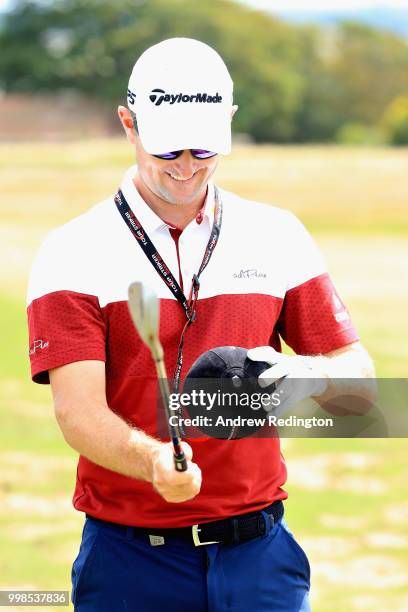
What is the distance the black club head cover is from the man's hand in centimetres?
31

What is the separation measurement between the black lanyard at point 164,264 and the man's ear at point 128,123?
20 cm

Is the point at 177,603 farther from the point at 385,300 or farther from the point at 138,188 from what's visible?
the point at 385,300

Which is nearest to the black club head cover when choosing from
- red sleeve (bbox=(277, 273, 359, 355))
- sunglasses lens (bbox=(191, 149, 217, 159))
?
red sleeve (bbox=(277, 273, 359, 355))

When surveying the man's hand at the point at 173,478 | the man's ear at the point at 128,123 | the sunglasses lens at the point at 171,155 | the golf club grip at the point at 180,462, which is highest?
the man's ear at the point at 128,123

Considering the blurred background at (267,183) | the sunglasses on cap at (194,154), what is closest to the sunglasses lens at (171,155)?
the sunglasses on cap at (194,154)

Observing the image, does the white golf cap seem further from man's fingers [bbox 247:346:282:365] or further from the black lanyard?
man's fingers [bbox 247:346:282:365]

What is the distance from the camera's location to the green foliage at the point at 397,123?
229 ft

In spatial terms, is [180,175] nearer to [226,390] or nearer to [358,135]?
[226,390]

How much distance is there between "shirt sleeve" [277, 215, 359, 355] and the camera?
398 cm

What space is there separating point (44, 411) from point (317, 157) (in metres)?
45.8

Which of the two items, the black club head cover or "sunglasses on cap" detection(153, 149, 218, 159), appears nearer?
the black club head cover

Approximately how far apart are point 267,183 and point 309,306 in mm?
43168

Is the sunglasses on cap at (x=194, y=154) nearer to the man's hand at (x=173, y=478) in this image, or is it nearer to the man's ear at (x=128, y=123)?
the man's ear at (x=128, y=123)

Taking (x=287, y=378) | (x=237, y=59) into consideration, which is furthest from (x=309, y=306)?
(x=237, y=59)
